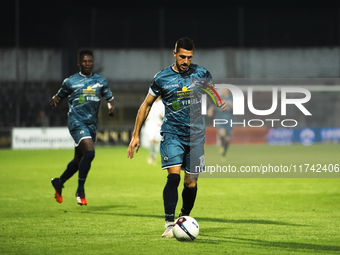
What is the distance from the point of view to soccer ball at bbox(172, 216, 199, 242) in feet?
19.7

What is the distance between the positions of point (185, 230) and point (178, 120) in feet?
3.98

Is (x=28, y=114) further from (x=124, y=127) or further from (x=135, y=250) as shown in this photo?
(x=135, y=250)

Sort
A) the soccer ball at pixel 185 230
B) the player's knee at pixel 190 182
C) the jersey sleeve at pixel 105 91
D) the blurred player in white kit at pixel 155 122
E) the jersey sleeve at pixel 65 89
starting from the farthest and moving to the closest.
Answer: the blurred player in white kit at pixel 155 122 < the jersey sleeve at pixel 105 91 < the jersey sleeve at pixel 65 89 < the player's knee at pixel 190 182 < the soccer ball at pixel 185 230

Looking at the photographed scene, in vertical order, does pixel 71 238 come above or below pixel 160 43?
below

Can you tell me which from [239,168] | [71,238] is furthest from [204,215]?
[239,168]

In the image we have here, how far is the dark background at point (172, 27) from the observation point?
31891 millimetres

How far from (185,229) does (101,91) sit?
388 centimetres

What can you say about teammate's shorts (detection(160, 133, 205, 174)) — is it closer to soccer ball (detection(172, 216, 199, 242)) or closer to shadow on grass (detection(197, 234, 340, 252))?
soccer ball (detection(172, 216, 199, 242))

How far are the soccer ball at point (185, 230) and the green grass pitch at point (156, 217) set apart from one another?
74 mm

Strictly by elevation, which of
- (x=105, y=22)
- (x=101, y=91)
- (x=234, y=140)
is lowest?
(x=234, y=140)

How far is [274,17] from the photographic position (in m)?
32.4

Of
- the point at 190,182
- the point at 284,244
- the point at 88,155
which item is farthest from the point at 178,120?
the point at 88,155

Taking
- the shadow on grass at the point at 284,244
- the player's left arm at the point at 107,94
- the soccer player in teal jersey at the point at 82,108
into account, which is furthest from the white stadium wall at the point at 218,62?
the shadow on grass at the point at 284,244

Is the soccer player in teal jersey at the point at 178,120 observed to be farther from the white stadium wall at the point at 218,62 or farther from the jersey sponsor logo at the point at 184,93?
the white stadium wall at the point at 218,62
